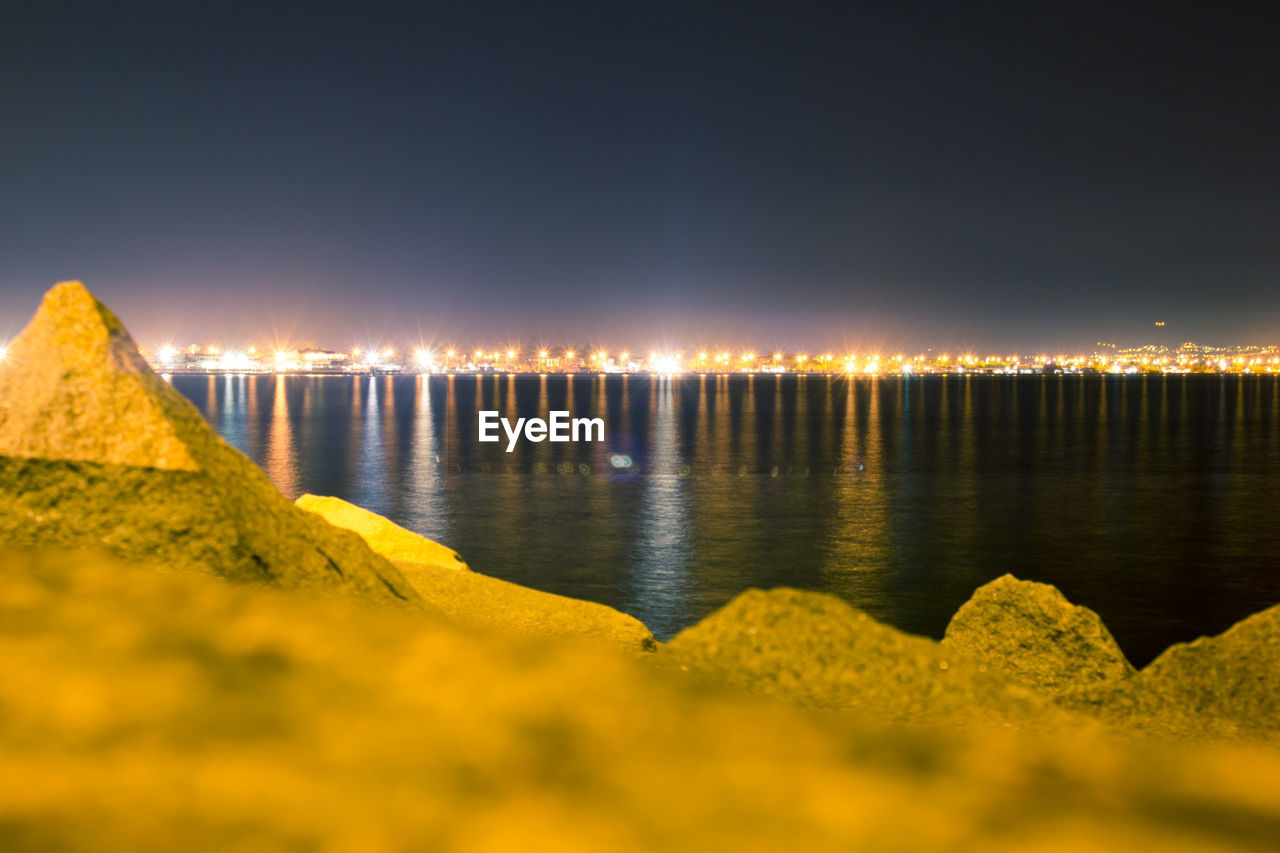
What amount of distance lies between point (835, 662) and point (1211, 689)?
2797 mm

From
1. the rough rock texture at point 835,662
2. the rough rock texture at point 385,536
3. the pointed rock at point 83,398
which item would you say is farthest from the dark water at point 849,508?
the pointed rock at point 83,398

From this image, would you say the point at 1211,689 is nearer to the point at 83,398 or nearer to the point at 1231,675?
the point at 1231,675

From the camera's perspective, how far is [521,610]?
9.41 metres

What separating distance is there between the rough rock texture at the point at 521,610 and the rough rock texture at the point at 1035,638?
299 cm

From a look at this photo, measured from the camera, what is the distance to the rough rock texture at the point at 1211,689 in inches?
228

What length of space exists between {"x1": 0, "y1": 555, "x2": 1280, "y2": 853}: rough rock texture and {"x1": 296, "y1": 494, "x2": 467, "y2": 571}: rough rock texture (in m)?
10.5

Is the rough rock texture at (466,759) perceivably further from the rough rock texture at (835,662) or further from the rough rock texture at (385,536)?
the rough rock texture at (385,536)

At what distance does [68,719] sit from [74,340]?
3.10m

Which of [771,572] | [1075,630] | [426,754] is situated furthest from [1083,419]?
[426,754]

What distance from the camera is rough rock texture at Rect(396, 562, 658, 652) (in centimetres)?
857

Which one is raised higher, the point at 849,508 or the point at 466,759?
the point at 466,759

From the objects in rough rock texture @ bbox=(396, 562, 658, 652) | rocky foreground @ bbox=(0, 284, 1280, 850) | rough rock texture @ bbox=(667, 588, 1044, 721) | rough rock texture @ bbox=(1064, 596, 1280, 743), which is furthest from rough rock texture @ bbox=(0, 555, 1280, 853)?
rough rock texture @ bbox=(396, 562, 658, 652)

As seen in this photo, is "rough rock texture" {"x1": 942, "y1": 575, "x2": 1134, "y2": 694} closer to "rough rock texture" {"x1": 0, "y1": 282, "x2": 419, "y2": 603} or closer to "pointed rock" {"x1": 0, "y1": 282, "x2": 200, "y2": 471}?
"rough rock texture" {"x1": 0, "y1": 282, "x2": 419, "y2": 603}

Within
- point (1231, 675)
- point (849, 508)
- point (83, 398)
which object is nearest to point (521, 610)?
point (83, 398)
